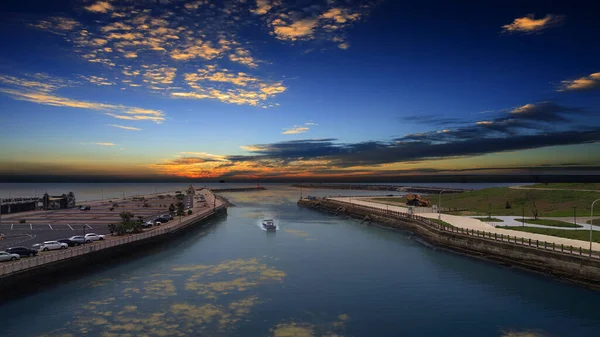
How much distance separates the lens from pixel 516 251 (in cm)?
5834

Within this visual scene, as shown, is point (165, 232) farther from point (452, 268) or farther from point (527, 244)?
point (527, 244)

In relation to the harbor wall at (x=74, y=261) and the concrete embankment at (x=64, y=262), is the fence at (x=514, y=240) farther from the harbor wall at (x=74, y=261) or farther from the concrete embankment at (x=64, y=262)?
the concrete embankment at (x=64, y=262)

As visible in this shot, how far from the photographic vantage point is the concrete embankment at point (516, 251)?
48.4 m

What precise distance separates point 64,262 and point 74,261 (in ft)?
6.81

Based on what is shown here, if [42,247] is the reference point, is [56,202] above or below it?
above

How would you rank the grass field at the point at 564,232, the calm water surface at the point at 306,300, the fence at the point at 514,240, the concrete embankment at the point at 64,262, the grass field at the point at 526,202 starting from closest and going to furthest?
the calm water surface at the point at 306,300 → the concrete embankment at the point at 64,262 → the fence at the point at 514,240 → the grass field at the point at 564,232 → the grass field at the point at 526,202

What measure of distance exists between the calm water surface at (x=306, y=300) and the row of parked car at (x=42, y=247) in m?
8.14

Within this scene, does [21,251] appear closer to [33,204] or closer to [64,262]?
[64,262]

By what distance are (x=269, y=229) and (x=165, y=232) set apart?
28961mm

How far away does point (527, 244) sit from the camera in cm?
5822

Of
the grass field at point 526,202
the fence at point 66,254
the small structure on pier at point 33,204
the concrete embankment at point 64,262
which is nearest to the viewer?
the concrete embankment at point 64,262

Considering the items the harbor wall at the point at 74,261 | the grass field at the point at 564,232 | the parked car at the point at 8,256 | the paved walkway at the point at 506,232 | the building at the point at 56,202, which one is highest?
the building at the point at 56,202

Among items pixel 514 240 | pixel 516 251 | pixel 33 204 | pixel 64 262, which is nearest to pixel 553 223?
pixel 514 240

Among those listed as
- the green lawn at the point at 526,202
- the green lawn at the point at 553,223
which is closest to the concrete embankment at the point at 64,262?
the green lawn at the point at 553,223
